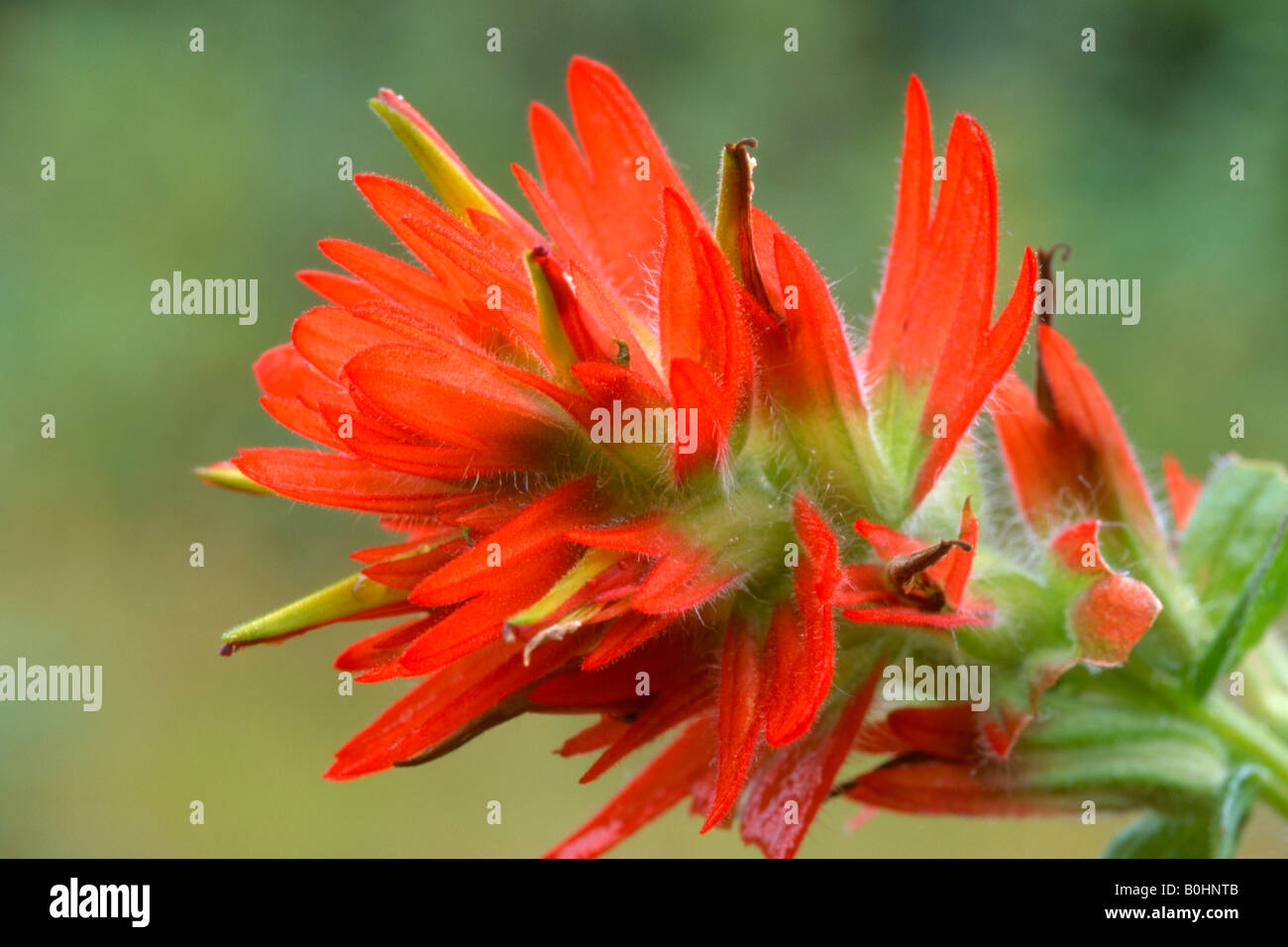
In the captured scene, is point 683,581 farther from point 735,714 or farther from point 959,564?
point 959,564

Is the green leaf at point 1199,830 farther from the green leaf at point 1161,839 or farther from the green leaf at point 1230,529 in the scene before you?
the green leaf at point 1230,529

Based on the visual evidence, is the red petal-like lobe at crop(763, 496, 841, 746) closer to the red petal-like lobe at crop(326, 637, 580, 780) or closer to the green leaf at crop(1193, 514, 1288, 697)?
the red petal-like lobe at crop(326, 637, 580, 780)

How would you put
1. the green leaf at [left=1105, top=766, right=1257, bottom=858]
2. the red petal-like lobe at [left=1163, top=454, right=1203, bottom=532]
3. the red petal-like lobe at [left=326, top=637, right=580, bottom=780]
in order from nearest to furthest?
the red petal-like lobe at [left=326, top=637, right=580, bottom=780] < the green leaf at [left=1105, top=766, right=1257, bottom=858] < the red petal-like lobe at [left=1163, top=454, right=1203, bottom=532]

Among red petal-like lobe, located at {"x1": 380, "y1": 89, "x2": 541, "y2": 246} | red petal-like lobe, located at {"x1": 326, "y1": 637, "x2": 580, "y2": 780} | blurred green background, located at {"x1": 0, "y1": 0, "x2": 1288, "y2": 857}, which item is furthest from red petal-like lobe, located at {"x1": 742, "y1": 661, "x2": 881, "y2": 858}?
blurred green background, located at {"x1": 0, "y1": 0, "x2": 1288, "y2": 857}

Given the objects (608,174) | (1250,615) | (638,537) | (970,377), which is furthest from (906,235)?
(1250,615)

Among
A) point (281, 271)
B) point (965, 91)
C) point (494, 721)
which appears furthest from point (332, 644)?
point (494, 721)

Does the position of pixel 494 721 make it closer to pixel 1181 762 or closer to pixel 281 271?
pixel 1181 762
